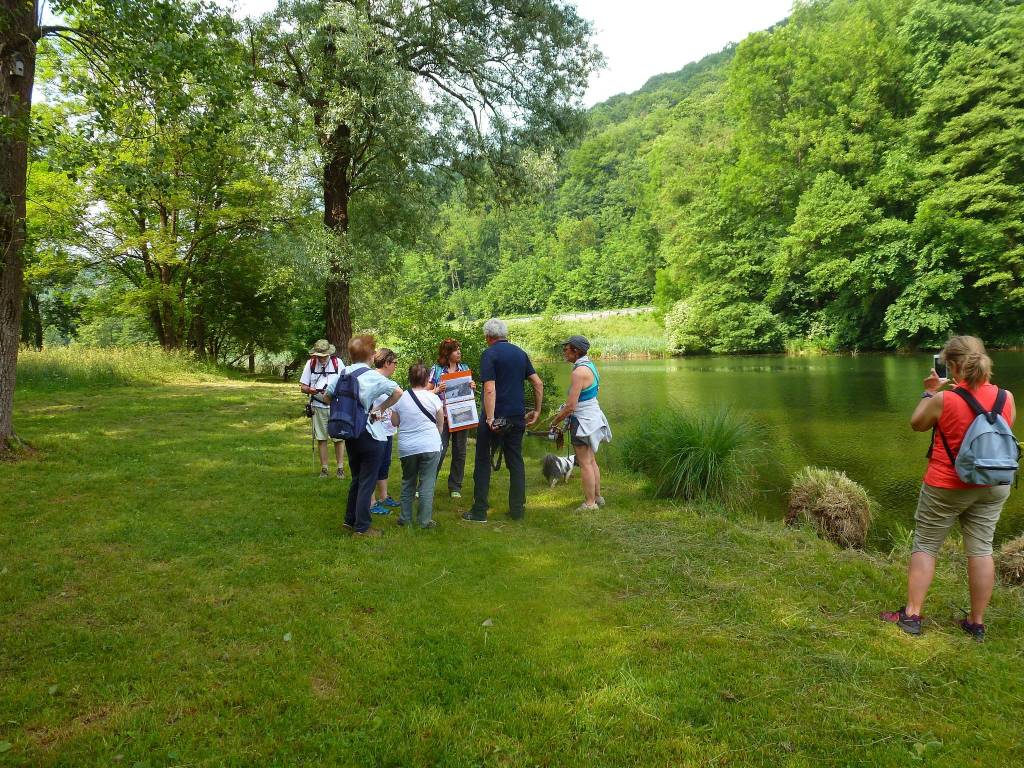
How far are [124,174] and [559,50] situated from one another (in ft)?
36.5

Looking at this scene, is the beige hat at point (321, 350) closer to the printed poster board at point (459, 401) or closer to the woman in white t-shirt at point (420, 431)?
the printed poster board at point (459, 401)

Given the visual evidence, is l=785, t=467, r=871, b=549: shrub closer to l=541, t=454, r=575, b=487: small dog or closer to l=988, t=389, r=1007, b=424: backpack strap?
l=541, t=454, r=575, b=487: small dog

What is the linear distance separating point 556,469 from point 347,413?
3574 mm

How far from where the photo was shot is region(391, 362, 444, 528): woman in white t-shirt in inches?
223

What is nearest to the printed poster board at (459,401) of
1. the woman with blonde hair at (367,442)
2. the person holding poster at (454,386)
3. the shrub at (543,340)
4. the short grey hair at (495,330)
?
the person holding poster at (454,386)

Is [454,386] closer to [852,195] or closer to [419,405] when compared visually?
[419,405]

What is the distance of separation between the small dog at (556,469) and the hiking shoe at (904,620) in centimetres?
454

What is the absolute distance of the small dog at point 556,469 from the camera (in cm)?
814

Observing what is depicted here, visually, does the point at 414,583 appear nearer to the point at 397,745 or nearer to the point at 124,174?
the point at 397,745

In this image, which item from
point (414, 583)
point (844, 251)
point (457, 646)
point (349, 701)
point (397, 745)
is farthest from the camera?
point (844, 251)

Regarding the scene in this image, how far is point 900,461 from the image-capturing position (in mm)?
9586

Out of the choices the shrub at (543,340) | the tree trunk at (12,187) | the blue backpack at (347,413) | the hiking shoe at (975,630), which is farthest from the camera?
the shrub at (543,340)

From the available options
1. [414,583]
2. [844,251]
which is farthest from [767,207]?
[414,583]

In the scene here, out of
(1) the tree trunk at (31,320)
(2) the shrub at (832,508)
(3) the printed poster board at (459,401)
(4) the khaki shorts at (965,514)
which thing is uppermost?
(1) the tree trunk at (31,320)
